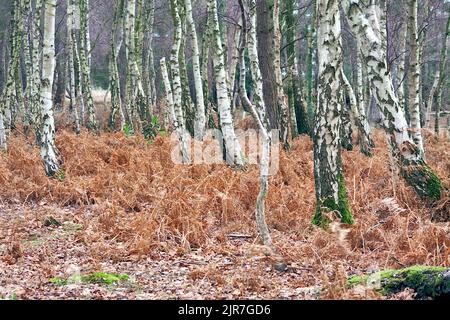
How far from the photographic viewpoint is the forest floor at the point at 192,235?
17.3 feet

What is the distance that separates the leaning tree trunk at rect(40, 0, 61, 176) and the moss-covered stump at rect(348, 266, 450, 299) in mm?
7652

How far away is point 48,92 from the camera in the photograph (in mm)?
10531

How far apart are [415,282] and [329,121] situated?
9.92 feet

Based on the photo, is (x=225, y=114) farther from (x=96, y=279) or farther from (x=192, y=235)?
(x=96, y=279)

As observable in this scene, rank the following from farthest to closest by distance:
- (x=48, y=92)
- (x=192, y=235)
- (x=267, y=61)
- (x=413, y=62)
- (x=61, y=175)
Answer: (x=267, y=61) < (x=413, y=62) < (x=48, y=92) < (x=61, y=175) < (x=192, y=235)

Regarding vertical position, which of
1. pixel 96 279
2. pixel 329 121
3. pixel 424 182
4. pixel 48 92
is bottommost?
pixel 96 279

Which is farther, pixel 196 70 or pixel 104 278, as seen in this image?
pixel 196 70

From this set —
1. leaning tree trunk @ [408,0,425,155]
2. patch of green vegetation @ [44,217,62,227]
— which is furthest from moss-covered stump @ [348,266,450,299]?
leaning tree trunk @ [408,0,425,155]

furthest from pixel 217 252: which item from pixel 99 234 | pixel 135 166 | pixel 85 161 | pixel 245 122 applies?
pixel 245 122

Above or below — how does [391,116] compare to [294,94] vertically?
below

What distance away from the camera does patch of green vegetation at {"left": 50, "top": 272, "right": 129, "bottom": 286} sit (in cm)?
542

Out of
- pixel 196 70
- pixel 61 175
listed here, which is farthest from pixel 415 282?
pixel 196 70

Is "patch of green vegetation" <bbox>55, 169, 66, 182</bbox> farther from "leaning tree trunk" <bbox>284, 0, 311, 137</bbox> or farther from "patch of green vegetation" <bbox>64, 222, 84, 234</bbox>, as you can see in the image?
"leaning tree trunk" <bbox>284, 0, 311, 137</bbox>
